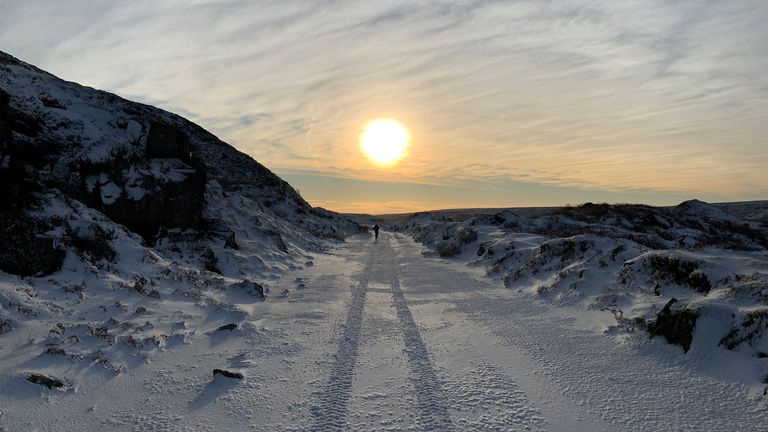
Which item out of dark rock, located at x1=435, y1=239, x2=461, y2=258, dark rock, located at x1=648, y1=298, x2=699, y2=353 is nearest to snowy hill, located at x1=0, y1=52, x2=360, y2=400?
dark rock, located at x1=648, y1=298, x2=699, y2=353

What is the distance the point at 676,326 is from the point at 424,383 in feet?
15.7

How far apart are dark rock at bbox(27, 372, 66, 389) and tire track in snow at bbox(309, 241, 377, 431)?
3.60 m

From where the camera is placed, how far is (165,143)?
18266 mm

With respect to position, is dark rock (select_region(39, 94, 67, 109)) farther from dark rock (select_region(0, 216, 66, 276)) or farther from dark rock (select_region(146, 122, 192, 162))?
dark rock (select_region(0, 216, 66, 276))

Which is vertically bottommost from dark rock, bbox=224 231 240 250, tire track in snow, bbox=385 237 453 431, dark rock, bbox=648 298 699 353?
tire track in snow, bbox=385 237 453 431

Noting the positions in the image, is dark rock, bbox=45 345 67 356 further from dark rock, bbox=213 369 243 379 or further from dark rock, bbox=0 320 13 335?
dark rock, bbox=213 369 243 379

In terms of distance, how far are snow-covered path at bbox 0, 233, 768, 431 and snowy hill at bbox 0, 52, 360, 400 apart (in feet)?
2.22

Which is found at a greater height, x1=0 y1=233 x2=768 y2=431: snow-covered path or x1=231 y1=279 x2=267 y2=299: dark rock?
Answer: x1=231 y1=279 x2=267 y2=299: dark rock

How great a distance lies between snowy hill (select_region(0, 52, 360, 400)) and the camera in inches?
299

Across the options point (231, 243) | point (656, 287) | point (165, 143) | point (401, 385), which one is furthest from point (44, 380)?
point (165, 143)

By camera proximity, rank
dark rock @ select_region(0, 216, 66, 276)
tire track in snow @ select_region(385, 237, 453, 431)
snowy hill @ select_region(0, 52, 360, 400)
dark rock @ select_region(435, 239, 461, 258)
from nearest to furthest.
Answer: tire track in snow @ select_region(385, 237, 453, 431)
snowy hill @ select_region(0, 52, 360, 400)
dark rock @ select_region(0, 216, 66, 276)
dark rock @ select_region(435, 239, 461, 258)

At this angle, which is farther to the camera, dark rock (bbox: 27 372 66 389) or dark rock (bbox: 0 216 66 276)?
dark rock (bbox: 0 216 66 276)

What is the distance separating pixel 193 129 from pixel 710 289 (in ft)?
170

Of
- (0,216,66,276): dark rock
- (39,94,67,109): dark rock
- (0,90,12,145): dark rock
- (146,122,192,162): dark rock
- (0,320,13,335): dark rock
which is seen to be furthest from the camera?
(146,122,192,162): dark rock
